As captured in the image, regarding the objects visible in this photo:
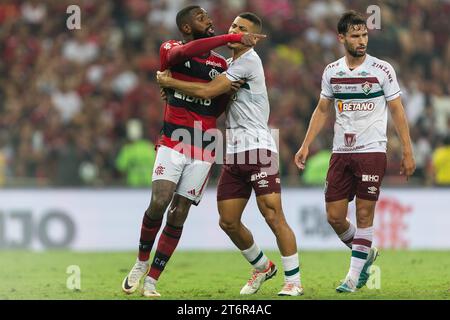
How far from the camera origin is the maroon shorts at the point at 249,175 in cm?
1048

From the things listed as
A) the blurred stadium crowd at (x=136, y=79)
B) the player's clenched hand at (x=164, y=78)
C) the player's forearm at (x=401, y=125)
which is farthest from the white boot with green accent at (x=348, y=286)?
the blurred stadium crowd at (x=136, y=79)

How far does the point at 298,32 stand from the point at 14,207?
7.91m

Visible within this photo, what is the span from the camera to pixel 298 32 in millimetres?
22422

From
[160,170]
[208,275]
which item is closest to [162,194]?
[160,170]

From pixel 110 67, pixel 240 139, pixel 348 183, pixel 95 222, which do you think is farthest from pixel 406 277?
pixel 110 67

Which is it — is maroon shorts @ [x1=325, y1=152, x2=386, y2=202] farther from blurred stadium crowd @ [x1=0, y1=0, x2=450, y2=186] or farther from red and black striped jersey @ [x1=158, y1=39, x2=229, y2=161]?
blurred stadium crowd @ [x1=0, y1=0, x2=450, y2=186]

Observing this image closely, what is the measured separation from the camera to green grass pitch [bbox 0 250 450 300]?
1071 centimetres

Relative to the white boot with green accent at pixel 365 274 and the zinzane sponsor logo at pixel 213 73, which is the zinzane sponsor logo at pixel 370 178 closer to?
the white boot with green accent at pixel 365 274

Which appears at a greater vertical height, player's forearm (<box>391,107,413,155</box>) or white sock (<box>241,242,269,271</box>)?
player's forearm (<box>391,107,413,155</box>)

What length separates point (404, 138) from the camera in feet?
33.9

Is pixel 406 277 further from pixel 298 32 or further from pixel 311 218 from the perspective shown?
pixel 298 32

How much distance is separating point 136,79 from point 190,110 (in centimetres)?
1027

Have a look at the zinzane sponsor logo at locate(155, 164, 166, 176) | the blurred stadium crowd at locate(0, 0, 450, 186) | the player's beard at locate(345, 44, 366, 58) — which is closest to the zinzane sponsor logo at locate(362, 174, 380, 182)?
the player's beard at locate(345, 44, 366, 58)

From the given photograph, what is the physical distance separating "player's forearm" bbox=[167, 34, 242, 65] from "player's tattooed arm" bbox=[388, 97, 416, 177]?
168cm
